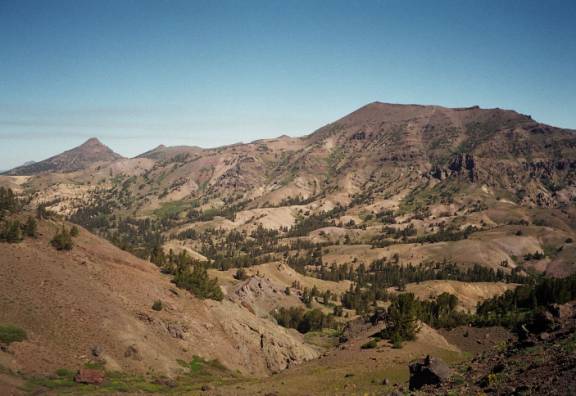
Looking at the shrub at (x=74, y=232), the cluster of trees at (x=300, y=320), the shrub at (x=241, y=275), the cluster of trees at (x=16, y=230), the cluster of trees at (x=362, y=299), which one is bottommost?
the cluster of trees at (x=362, y=299)

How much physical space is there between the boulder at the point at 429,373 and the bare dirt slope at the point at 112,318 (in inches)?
1222

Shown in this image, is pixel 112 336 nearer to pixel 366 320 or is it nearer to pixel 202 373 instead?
pixel 202 373

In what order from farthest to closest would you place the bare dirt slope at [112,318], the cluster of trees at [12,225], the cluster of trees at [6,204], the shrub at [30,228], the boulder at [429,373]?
the cluster of trees at [6,204], the shrub at [30,228], the cluster of trees at [12,225], the bare dirt slope at [112,318], the boulder at [429,373]

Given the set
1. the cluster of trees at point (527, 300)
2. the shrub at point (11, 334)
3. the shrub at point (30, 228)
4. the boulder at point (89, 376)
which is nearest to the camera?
the boulder at point (89, 376)

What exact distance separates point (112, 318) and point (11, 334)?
13539 mm

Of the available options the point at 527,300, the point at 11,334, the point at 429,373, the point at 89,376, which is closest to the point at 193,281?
the point at 89,376

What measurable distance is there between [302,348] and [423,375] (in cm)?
4940

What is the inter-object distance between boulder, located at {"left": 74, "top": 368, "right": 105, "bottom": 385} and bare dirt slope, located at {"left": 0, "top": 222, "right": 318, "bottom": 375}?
219 cm

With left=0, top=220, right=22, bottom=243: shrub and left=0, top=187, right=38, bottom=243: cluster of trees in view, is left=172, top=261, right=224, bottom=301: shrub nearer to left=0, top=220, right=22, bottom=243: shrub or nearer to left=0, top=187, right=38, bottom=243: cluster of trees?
left=0, top=187, right=38, bottom=243: cluster of trees

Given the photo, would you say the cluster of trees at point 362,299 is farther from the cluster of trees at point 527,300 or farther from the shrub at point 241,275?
the cluster of trees at point 527,300

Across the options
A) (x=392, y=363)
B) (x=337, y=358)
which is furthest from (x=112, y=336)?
(x=392, y=363)

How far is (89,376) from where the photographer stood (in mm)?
42281

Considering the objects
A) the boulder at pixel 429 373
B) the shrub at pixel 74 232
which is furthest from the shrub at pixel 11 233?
the boulder at pixel 429 373

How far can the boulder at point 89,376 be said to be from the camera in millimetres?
41500
